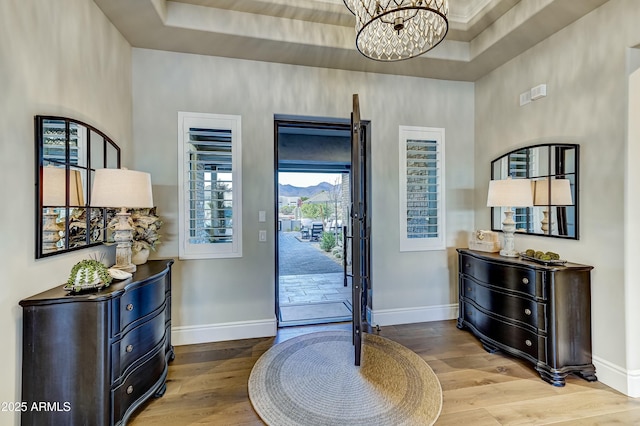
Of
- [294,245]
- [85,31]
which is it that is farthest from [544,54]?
[294,245]

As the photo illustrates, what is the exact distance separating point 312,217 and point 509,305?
6.42m

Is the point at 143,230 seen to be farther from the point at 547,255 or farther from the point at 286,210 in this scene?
the point at 286,210

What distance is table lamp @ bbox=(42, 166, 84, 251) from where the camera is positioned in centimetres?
179

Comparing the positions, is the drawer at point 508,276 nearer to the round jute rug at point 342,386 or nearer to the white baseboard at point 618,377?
the white baseboard at point 618,377

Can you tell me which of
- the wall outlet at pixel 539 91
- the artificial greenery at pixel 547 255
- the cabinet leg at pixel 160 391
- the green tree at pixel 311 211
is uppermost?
the wall outlet at pixel 539 91

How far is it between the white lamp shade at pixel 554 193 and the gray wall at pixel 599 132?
114mm

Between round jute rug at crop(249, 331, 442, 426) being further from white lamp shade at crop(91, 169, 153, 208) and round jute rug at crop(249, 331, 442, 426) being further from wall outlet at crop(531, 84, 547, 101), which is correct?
wall outlet at crop(531, 84, 547, 101)

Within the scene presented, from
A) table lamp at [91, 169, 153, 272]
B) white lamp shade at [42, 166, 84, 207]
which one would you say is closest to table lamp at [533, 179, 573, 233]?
table lamp at [91, 169, 153, 272]

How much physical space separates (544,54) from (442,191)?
1.68 metres

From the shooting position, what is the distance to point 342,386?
2373 millimetres

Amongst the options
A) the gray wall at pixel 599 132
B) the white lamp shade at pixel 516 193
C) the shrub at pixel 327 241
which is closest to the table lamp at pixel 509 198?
the white lamp shade at pixel 516 193

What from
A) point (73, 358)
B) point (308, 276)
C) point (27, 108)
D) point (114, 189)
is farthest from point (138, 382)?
point (308, 276)

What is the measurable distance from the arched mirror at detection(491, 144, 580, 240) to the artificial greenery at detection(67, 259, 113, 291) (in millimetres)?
3675

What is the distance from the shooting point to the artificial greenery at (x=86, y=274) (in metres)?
1.71
